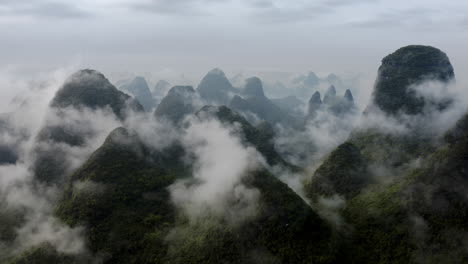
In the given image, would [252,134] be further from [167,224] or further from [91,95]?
[91,95]

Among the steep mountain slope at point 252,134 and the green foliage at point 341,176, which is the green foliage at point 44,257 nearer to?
the green foliage at point 341,176

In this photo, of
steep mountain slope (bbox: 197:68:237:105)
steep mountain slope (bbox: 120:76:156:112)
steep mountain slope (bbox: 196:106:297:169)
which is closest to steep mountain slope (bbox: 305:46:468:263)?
steep mountain slope (bbox: 196:106:297:169)

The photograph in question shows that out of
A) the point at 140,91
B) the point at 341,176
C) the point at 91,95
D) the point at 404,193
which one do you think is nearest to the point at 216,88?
the point at 140,91

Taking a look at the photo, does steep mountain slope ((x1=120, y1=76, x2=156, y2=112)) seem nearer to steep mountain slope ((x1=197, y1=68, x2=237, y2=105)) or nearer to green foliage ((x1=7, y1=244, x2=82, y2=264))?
steep mountain slope ((x1=197, y1=68, x2=237, y2=105))

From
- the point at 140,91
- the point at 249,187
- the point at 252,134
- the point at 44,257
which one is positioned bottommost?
the point at 140,91

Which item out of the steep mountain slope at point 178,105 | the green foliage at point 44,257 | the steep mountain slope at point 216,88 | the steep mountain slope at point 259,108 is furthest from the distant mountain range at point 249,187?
the steep mountain slope at point 216,88

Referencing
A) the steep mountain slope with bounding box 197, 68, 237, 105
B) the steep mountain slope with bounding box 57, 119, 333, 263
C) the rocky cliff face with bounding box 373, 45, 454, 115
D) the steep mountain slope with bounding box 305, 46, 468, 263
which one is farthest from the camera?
the steep mountain slope with bounding box 197, 68, 237, 105

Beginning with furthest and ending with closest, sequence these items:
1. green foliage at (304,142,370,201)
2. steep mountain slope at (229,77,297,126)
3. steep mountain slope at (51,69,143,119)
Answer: steep mountain slope at (229,77,297,126)
steep mountain slope at (51,69,143,119)
green foliage at (304,142,370,201)

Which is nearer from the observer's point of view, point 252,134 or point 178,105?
point 252,134

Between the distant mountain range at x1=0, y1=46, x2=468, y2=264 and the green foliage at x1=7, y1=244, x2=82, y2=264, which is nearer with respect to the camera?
the green foliage at x1=7, y1=244, x2=82, y2=264

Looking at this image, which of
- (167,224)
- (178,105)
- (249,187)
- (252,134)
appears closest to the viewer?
(167,224)

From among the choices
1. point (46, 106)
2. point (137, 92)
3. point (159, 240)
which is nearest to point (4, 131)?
point (46, 106)

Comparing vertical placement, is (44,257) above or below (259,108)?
above
